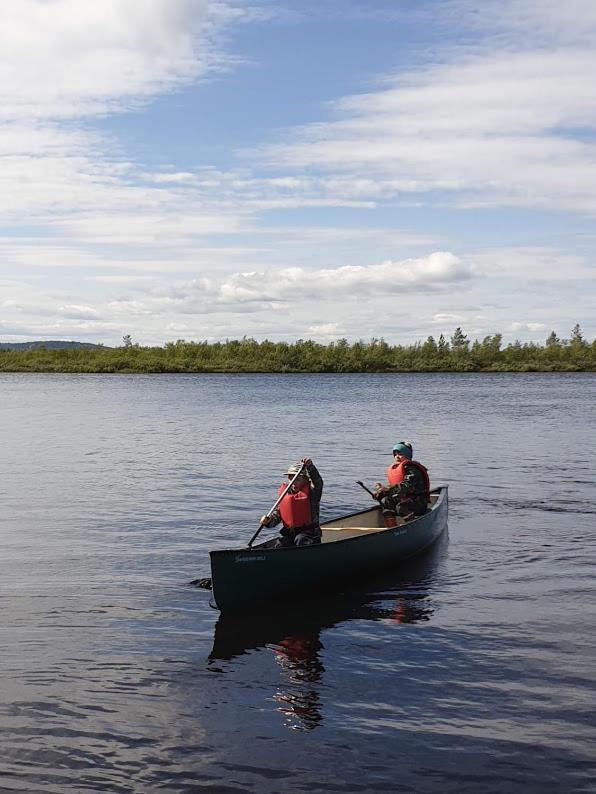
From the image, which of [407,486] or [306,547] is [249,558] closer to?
[306,547]

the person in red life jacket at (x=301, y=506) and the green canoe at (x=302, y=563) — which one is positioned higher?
the person in red life jacket at (x=301, y=506)

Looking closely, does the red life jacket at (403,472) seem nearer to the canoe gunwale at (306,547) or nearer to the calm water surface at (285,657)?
the canoe gunwale at (306,547)

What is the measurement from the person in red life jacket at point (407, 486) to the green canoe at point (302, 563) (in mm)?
617

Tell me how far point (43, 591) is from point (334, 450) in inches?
977

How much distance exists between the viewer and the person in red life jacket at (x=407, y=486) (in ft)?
59.8

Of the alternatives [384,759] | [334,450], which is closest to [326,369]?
[334,450]

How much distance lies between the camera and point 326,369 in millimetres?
180625

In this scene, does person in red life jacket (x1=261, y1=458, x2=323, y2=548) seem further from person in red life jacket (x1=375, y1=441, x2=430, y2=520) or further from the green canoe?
person in red life jacket (x1=375, y1=441, x2=430, y2=520)

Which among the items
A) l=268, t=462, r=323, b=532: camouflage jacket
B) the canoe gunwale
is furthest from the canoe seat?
l=268, t=462, r=323, b=532: camouflage jacket

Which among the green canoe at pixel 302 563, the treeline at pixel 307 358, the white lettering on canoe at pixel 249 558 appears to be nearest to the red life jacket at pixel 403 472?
the green canoe at pixel 302 563

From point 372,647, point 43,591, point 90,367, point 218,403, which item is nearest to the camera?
point 372,647

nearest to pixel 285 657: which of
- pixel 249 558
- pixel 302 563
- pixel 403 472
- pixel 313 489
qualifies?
pixel 249 558

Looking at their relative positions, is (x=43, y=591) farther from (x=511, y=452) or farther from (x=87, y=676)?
(x=511, y=452)

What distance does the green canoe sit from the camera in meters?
13.2
